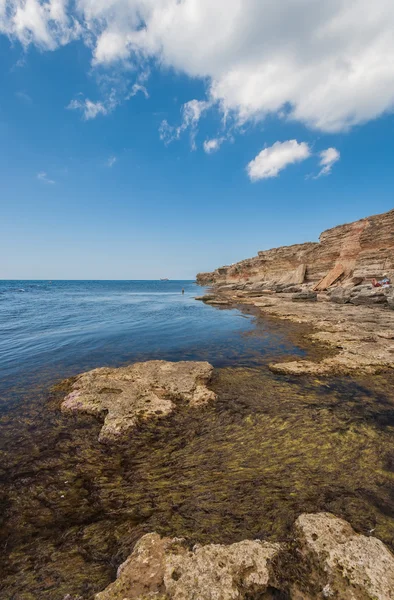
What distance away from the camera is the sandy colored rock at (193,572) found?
224 centimetres

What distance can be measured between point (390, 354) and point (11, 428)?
41.1 feet

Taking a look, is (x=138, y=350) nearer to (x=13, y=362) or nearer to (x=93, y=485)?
(x=13, y=362)

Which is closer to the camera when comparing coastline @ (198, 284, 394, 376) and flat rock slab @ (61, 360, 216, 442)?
flat rock slab @ (61, 360, 216, 442)

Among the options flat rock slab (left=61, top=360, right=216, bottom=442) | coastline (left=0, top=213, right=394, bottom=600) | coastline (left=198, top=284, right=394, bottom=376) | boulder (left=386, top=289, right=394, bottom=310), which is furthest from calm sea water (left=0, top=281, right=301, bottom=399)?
boulder (left=386, top=289, right=394, bottom=310)

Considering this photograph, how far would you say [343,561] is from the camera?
246cm

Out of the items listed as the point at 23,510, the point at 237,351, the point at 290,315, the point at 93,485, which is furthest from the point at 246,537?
the point at 290,315

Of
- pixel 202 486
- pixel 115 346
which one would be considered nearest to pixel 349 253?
pixel 115 346

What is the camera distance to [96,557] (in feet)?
9.19

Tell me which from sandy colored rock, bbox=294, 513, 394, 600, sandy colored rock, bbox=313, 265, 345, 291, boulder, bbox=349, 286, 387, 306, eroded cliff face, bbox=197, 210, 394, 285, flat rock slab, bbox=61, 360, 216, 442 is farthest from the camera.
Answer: sandy colored rock, bbox=313, 265, 345, 291

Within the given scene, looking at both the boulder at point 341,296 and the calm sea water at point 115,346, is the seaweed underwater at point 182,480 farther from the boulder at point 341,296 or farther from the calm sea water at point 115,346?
the boulder at point 341,296

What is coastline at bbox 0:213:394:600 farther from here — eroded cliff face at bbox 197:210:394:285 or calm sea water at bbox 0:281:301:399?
eroded cliff face at bbox 197:210:394:285

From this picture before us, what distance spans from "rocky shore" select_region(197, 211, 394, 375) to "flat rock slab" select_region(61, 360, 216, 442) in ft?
10.8

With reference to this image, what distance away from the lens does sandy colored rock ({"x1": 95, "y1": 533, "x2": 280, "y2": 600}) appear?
88.1 inches

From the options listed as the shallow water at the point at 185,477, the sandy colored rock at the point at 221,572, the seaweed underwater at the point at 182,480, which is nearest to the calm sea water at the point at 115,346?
the shallow water at the point at 185,477
